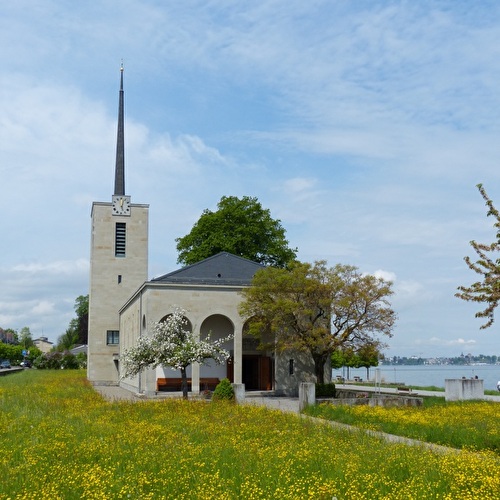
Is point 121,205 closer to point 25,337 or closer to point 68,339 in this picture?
point 68,339

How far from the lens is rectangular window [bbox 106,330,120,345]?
62.6 m

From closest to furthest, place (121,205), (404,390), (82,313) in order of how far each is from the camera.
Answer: (404,390) → (121,205) → (82,313)

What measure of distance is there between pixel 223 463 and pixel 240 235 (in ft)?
159

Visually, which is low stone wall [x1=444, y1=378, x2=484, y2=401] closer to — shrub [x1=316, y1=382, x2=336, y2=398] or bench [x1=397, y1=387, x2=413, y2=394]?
shrub [x1=316, y1=382, x2=336, y2=398]

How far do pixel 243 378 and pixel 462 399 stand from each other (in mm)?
17765

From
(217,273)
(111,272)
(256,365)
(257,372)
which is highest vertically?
(111,272)

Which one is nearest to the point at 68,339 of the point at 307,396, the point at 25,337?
the point at 25,337

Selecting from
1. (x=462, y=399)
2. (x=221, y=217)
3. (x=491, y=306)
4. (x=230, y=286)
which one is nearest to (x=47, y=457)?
(x=491, y=306)

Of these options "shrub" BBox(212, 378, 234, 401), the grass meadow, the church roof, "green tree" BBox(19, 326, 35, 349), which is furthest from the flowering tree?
"green tree" BBox(19, 326, 35, 349)

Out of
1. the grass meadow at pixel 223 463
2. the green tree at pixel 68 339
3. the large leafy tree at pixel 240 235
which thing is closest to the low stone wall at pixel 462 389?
the grass meadow at pixel 223 463

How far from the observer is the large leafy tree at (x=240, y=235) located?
Answer: 60406mm

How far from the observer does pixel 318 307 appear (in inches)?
1435

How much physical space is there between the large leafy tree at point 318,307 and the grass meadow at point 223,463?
17.0 m

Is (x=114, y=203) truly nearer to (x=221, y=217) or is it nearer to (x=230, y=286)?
(x=221, y=217)
